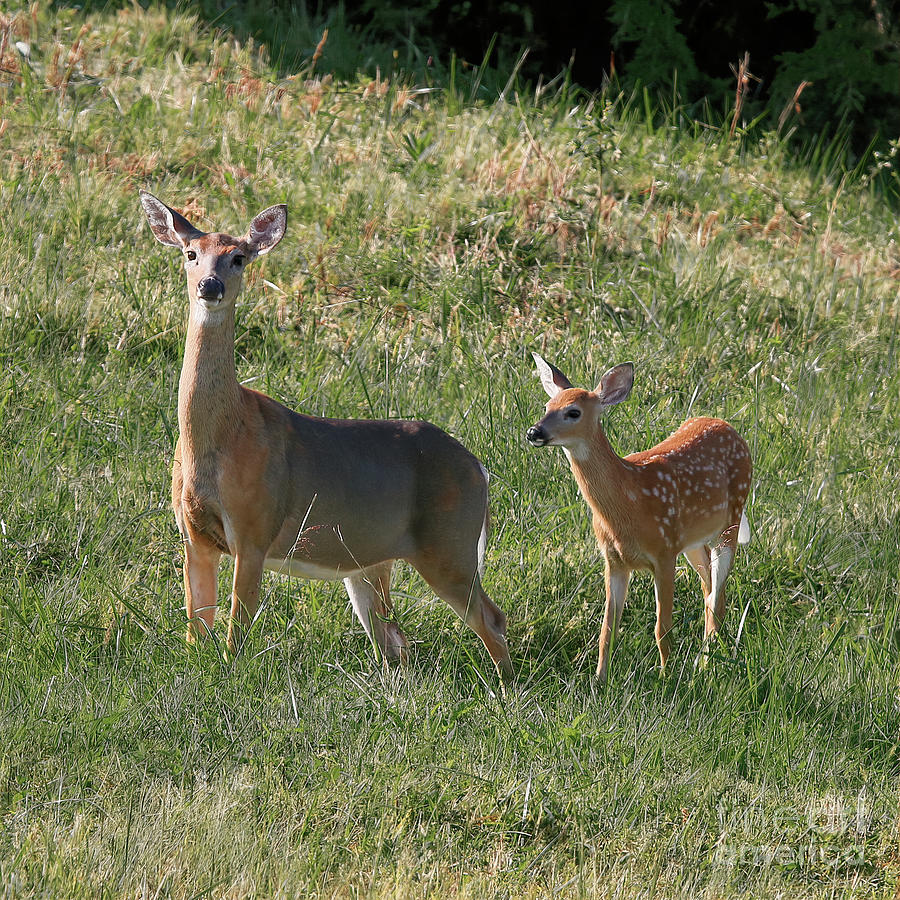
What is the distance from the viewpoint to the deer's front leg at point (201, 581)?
5344mm

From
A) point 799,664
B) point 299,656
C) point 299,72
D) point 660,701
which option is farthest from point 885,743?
point 299,72

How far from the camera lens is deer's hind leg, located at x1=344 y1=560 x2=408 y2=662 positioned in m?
5.74

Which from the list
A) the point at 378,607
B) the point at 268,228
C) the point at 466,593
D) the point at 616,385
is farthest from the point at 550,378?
the point at 268,228

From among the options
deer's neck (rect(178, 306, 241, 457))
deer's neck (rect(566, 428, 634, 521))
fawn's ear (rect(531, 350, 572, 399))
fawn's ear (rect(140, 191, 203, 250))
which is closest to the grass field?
deer's neck (rect(566, 428, 634, 521))

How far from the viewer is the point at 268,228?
5.60 metres

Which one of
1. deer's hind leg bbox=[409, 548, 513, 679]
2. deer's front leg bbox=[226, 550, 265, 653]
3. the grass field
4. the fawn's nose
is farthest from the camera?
deer's hind leg bbox=[409, 548, 513, 679]

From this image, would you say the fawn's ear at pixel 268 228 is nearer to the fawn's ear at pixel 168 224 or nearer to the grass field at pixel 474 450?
the fawn's ear at pixel 168 224

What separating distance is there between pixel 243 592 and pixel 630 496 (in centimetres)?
166

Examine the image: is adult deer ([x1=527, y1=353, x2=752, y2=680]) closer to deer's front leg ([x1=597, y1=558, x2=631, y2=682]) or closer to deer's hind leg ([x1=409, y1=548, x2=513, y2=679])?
deer's front leg ([x1=597, y1=558, x2=631, y2=682])

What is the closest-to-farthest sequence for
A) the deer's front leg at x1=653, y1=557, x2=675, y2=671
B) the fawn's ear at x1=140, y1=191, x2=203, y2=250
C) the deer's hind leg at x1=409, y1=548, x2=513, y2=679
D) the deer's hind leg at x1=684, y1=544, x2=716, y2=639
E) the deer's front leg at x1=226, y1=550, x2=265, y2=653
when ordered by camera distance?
the deer's front leg at x1=226, y1=550, x2=265, y2=653, the fawn's ear at x1=140, y1=191, x2=203, y2=250, the deer's hind leg at x1=409, y1=548, x2=513, y2=679, the deer's front leg at x1=653, y1=557, x2=675, y2=671, the deer's hind leg at x1=684, y1=544, x2=716, y2=639

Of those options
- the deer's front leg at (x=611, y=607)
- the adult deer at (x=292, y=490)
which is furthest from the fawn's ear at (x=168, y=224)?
the deer's front leg at (x=611, y=607)

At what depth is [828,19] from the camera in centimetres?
1291

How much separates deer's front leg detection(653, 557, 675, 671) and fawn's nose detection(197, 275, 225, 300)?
2.17 meters

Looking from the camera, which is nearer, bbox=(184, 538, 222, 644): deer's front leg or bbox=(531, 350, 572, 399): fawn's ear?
bbox=(184, 538, 222, 644): deer's front leg
